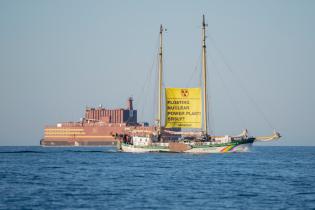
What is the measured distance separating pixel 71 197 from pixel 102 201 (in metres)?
2.64

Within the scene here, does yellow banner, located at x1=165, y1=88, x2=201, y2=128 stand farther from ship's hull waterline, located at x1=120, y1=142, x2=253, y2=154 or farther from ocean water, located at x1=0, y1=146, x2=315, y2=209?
ocean water, located at x1=0, y1=146, x2=315, y2=209

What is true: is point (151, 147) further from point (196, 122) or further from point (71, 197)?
point (71, 197)

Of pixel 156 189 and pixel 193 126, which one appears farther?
pixel 193 126

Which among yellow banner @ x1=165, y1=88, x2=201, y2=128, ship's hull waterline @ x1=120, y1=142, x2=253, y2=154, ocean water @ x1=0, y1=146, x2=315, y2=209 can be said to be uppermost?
yellow banner @ x1=165, y1=88, x2=201, y2=128

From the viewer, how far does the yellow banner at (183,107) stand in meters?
112

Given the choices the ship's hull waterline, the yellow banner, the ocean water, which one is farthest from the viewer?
the yellow banner

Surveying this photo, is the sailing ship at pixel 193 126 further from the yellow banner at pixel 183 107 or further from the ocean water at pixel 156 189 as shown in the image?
the ocean water at pixel 156 189

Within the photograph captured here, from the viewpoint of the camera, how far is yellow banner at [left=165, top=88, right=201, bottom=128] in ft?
369

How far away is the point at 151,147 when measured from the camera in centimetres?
11688

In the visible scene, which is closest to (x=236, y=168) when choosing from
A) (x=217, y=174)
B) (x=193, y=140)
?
(x=217, y=174)

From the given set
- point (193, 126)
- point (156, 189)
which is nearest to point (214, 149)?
point (193, 126)

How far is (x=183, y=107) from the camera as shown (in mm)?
112938

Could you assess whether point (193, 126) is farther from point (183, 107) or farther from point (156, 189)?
point (156, 189)

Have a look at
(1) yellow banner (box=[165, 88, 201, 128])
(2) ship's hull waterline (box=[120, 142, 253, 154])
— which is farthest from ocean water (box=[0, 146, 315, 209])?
(1) yellow banner (box=[165, 88, 201, 128])
